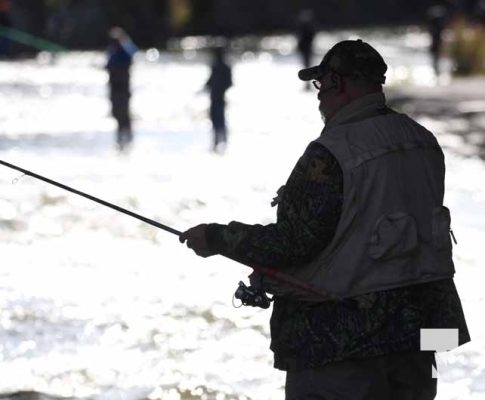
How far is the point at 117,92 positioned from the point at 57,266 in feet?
41.7

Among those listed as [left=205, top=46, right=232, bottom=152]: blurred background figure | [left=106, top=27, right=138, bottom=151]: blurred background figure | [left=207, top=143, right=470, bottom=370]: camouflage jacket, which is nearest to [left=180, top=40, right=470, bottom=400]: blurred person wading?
[left=207, top=143, right=470, bottom=370]: camouflage jacket

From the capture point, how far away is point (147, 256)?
1424cm

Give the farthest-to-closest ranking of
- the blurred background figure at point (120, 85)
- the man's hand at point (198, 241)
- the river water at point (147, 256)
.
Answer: the blurred background figure at point (120, 85)
the river water at point (147, 256)
the man's hand at point (198, 241)

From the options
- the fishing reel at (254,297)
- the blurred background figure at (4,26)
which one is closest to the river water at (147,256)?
the fishing reel at (254,297)

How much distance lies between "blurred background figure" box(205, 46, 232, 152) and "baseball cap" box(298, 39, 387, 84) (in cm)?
1926

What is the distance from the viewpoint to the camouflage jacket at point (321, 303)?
17.1 feet

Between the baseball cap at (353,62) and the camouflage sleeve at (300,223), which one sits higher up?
the baseball cap at (353,62)

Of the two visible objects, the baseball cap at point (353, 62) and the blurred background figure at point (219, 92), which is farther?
the blurred background figure at point (219, 92)

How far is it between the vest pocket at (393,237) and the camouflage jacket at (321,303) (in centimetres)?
12

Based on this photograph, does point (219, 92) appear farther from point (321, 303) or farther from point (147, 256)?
point (321, 303)

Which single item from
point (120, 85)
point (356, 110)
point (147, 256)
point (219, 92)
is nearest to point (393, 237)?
point (356, 110)

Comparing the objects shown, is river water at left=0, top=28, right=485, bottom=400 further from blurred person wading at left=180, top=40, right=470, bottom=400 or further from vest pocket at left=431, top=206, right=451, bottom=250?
vest pocket at left=431, top=206, right=451, bottom=250

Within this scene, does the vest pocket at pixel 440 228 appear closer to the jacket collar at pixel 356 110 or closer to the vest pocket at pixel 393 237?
the vest pocket at pixel 393 237

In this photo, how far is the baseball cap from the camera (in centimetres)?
537
